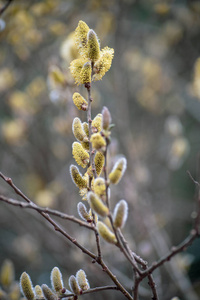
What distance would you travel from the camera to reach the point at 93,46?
75 centimetres

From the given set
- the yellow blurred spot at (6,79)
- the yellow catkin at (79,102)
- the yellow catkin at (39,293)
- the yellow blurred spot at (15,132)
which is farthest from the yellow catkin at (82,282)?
the yellow blurred spot at (15,132)

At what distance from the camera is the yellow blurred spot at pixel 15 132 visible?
106 inches

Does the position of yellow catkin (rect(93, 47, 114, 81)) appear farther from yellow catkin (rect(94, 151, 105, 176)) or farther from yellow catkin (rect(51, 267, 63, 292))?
yellow catkin (rect(51, 267, 63, 292))

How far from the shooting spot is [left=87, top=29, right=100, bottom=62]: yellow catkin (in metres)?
0.73

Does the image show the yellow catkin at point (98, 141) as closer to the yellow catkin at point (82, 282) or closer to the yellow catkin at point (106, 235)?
the yellow catkin at point (106, 235)

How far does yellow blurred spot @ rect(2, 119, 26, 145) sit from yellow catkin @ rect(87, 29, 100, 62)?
2.06 metres

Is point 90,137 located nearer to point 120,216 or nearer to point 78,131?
point 78,131

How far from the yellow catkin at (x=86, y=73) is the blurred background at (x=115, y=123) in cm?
85

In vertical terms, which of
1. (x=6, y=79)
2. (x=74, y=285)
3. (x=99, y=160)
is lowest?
(x=74, y=285)

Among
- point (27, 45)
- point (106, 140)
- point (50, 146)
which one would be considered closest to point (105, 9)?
point (27, 45)

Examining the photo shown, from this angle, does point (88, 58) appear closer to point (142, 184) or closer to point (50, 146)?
point (142, 184)

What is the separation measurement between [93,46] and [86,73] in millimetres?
72

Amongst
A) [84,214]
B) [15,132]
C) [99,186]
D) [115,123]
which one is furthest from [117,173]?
[115,123]

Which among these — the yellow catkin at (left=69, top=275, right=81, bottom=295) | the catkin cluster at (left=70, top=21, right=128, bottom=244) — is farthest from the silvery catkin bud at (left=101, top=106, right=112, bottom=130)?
the yellow catkin at (left=69, top=275, right=81, bottom=295)
